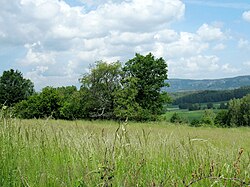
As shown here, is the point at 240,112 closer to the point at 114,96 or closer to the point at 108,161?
the point at 114,96

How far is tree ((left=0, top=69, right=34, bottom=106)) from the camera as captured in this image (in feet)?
199

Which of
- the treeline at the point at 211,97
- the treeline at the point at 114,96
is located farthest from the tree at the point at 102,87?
the treeline at the point at 211,97

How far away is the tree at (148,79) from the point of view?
4144 cm

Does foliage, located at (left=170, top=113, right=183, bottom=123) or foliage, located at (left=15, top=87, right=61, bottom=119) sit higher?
foliage, located at (left=15, top=87, right=61, bottom=119)

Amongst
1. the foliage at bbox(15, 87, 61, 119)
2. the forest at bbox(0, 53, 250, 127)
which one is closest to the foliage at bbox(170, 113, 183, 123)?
the forest at bbox(0, 53, 250, 127)

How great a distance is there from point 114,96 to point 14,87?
33.0 metres

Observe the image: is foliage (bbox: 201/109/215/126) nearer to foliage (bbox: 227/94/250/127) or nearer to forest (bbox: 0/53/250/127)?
foliage (bbox: 227/94/250/127)

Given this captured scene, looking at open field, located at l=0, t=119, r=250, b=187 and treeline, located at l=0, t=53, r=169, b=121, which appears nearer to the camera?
open field, located at l=0, t=119, r=250, b=187

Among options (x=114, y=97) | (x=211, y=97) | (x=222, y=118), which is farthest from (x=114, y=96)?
(x=211, y=97)

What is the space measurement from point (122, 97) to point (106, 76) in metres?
2.88

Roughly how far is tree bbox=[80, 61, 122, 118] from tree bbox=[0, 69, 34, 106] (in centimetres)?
2891

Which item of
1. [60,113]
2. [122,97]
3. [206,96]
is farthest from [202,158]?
[206,96]

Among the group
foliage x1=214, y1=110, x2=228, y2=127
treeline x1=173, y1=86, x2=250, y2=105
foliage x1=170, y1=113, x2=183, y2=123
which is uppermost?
treeline x1=173, y1=86, x2=250, y2=105

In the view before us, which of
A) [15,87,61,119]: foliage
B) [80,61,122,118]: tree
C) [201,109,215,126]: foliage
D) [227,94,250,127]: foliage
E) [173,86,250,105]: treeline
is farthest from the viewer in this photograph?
[173,86,250,105]: treeline
